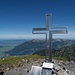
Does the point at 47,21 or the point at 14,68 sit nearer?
the point at 47,21

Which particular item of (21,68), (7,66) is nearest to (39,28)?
(21,68)

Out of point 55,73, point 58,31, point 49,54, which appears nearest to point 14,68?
point 55,73

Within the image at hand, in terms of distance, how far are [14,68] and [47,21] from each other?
973cm

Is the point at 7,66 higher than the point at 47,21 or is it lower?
lower

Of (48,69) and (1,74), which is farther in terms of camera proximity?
(1,74)

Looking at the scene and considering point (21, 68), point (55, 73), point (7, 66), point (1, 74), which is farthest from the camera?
point (7, 66)

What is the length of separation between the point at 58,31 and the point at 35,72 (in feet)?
11.5

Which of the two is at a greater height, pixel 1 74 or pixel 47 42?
pixel 47 42

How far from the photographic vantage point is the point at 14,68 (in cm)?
2062

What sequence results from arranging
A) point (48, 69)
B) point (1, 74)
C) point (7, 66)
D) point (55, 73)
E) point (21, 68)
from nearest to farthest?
point (48, 69) → point (1, 74) → point (55, 73) → point (21, 68) → point (7, 66)

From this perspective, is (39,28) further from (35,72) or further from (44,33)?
(35,72)

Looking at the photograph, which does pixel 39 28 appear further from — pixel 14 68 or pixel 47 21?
pixel 14 68

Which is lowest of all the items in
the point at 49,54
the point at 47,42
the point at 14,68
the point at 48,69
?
the point at 14,68

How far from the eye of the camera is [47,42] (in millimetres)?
13109
